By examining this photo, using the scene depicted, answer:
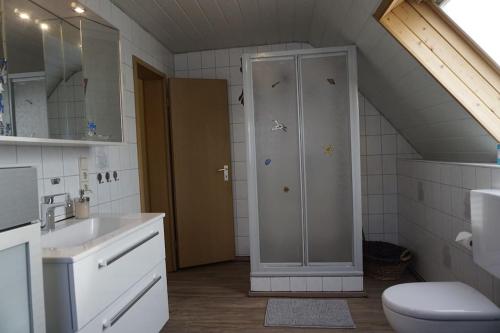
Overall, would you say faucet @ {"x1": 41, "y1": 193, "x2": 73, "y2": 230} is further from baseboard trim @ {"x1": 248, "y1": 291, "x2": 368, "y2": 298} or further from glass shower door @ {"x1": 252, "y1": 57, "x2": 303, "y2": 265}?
baseboard trim @ {"x1": 248, "y1": 291, "x2": 368, "y2": 298}

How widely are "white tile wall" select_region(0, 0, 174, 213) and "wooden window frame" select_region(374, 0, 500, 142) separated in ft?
6.13

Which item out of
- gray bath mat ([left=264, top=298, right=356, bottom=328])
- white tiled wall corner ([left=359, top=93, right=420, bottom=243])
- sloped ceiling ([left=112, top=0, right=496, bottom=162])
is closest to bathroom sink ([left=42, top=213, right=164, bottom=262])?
gray bath mat ([left=264, top=298, right=356, bottom=328])

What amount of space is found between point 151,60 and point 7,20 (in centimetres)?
170

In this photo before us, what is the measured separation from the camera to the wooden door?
10.7 ft

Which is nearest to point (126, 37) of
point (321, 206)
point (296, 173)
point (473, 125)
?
point (296, 173)

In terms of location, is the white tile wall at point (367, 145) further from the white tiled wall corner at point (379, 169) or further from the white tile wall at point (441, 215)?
the white tile wall at point (441, 215)

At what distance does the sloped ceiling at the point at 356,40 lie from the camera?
200cm

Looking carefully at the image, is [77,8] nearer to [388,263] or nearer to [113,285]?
[113,285]

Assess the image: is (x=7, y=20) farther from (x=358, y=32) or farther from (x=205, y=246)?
(x=205, y=246)

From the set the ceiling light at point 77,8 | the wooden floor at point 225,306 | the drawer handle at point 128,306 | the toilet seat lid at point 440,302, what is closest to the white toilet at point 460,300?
the toilet seat lid at point 440,302

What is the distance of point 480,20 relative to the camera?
164cm

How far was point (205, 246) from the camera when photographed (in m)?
3.38

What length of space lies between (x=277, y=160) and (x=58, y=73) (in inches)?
64.7

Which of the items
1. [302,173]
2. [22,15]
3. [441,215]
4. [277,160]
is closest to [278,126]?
[277,160]
